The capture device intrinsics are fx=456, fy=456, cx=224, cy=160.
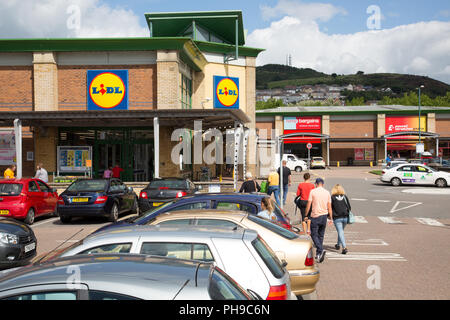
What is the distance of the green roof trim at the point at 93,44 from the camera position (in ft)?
83.0

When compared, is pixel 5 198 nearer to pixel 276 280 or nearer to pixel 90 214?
pixel 90 214

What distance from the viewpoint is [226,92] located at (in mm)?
33031

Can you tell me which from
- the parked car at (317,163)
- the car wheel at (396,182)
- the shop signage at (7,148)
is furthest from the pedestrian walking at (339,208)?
the parked car at (317,163)

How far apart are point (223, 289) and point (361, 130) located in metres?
54.7

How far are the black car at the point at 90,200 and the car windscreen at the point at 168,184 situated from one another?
1202 millimetres

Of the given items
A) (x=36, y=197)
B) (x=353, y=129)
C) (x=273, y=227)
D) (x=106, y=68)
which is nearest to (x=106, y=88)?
(x=106, y=68)

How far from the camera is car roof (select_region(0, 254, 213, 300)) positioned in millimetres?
2832

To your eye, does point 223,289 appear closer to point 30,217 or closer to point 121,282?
point 121,282
